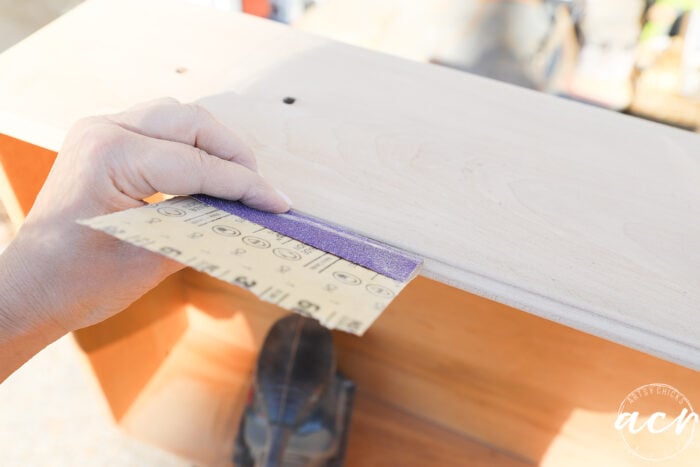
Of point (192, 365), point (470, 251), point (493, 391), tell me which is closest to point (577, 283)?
point (470, 251)

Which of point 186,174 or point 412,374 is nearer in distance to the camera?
point 186,174

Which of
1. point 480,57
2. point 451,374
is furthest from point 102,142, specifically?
point 480,57

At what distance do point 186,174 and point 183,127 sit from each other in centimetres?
5

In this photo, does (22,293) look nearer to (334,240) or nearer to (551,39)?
(334,240)

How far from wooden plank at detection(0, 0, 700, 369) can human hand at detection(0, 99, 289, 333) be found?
5 centimetres

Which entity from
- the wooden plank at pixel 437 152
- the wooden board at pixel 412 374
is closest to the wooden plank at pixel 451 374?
the wooden board at pixel 412 374

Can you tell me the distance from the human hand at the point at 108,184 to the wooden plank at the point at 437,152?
52 mm

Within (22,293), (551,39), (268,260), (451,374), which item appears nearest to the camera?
(268,260)

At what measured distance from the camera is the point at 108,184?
1.54 feet

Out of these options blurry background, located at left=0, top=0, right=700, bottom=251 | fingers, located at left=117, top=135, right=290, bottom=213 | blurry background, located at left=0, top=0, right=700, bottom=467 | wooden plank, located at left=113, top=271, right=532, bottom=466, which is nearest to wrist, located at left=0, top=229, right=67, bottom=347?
fingers, located at left=117, top=135, right=290, bottom=213

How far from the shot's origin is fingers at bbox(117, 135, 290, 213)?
457mm

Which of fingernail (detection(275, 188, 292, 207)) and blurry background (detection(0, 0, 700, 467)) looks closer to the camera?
fingernail (detection(275, 188, 292, 207))

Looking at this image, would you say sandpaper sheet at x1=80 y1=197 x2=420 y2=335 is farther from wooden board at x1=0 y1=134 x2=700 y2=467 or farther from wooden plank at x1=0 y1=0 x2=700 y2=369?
wooden board at x1=0 y1=134 x2=700 y2=467

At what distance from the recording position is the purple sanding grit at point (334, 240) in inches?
17.0
